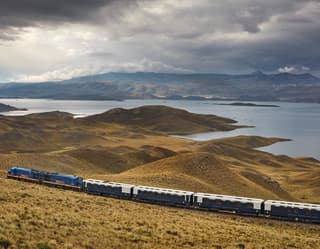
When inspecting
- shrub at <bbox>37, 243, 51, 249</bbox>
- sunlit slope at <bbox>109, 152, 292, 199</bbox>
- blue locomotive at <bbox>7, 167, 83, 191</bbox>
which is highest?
shrub at <bbox>37, 243, 51, 249</bbox>

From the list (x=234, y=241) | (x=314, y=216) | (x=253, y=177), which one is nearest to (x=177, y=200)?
(x=314, y=216)

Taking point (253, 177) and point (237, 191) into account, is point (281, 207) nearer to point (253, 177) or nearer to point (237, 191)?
point (237, 191)

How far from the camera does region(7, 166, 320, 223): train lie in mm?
47438

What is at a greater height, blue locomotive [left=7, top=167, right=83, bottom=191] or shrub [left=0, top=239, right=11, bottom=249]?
shrub [left=0, top=239, right=11, bottom=249]

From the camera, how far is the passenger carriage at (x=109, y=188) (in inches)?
2154

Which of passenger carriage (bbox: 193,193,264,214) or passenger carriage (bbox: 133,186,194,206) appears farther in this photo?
passenger carriage (bbox: 133,186,194,206)

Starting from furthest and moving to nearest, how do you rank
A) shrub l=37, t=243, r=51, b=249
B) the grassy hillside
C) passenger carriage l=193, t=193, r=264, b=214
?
1. passenger carriage l=193, t=193, r=264, b=214
2. the grassy hillside
3. shrub l=37, t=243, r=51, b=249

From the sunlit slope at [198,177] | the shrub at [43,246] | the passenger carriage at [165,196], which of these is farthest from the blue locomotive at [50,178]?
the shrub at [43,246]

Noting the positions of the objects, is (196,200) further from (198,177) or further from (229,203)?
(198,177)

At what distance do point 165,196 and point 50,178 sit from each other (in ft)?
66.0

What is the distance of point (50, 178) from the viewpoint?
60688 millimetres

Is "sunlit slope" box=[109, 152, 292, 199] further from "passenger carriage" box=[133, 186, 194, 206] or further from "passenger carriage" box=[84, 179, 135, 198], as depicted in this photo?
"passenger carriage" box=[133, 186, 194, 206]

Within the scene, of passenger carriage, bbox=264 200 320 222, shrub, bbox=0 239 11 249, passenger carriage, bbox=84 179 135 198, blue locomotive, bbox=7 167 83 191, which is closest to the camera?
shrub, bbox=0 239 11 249

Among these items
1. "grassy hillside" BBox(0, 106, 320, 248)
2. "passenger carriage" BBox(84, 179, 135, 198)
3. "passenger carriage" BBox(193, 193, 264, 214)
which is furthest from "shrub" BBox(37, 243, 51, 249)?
"passenger carriage" BBox(84, 179, 135, 198)
